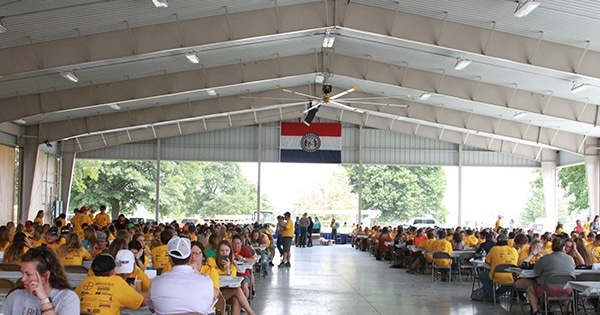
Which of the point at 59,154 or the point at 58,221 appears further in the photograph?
the point at 59,154

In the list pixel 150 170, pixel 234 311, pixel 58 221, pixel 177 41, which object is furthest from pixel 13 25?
pixel 150 170

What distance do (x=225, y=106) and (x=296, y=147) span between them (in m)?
5.00

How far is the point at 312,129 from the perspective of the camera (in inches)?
1195

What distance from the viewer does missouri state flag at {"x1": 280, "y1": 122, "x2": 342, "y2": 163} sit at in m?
30.1

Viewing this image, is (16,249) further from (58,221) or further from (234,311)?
(58,221)

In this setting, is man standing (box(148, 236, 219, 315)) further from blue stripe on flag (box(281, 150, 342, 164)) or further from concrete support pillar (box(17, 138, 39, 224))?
blue stripe on flag (box(281, 150, 342, 164))

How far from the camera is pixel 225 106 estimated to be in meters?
26.4

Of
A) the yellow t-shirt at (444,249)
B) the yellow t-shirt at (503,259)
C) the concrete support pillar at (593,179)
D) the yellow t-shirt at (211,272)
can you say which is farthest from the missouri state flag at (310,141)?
the yellow t-shirt at (211,272)

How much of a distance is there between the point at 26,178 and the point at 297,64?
11040 mm

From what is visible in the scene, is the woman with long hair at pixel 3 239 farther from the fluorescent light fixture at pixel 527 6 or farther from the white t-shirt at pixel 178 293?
the fluorescent light fixture at pixel 527 6

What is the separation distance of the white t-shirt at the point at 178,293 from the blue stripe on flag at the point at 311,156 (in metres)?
24.8

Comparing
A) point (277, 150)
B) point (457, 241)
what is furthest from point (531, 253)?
point (277, 150)

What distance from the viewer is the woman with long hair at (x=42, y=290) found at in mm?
3484

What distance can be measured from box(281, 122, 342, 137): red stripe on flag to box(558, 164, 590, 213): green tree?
19.1m
